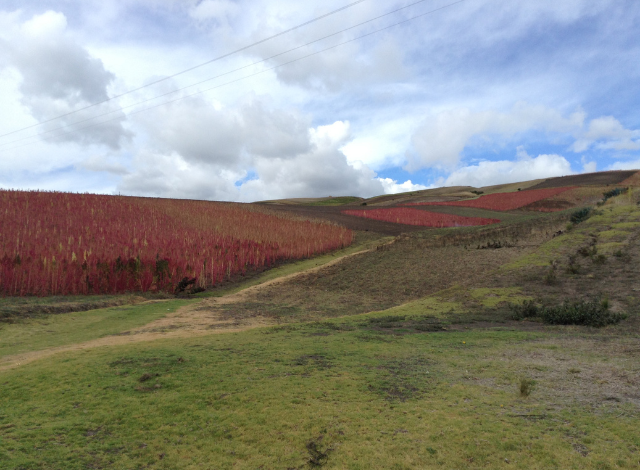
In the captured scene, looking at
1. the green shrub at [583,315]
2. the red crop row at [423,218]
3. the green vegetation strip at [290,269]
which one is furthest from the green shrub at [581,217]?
the green shrub at [583,315]

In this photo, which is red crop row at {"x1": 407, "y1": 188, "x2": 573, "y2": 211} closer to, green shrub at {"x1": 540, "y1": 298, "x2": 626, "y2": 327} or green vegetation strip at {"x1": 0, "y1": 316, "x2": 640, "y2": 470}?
green shrub at {"x1": 540, "y1": 298, "x2": 626, "y2": 327}

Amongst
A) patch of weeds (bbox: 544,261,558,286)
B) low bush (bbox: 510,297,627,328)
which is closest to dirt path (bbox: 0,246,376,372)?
low bush (bbox: 510,297,627,328)

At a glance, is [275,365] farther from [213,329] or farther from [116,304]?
[116,304]

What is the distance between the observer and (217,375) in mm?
3996

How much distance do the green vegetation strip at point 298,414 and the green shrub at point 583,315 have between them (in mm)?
2799

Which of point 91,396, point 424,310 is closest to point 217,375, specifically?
point 91,396

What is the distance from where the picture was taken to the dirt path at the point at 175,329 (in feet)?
17.8

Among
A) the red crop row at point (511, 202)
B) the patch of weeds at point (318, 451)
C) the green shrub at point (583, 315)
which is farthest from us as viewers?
the red crop row at point (511, 202)

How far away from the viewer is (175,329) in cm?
732

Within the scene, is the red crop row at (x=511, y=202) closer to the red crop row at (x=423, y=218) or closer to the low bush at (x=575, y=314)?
the red crop row at (x=423, y=218)

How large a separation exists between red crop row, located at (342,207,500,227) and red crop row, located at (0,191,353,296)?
752 cm

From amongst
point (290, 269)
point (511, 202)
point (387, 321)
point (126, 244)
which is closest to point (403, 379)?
point (387, 321)

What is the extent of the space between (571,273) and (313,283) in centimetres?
734

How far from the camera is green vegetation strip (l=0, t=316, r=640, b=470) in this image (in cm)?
258
